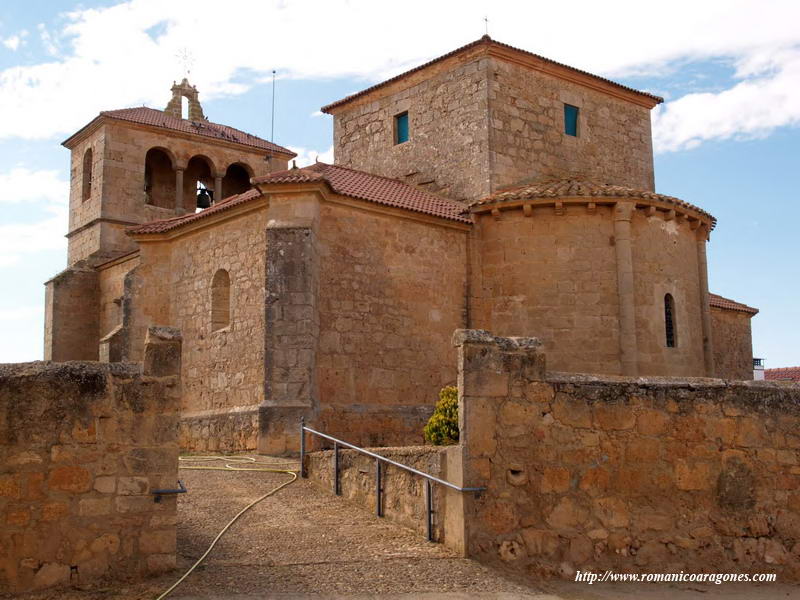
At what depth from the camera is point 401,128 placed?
2381 centimetres

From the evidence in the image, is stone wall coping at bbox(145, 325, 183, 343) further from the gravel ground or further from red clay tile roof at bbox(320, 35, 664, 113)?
red clay tile roof at bbox(320, 35, 664, 113)

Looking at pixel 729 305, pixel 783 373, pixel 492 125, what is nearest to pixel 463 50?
pixel 492 125

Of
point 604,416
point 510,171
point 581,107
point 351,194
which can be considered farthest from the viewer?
point 581,107

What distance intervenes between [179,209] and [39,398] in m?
23.6

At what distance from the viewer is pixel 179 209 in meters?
30.3

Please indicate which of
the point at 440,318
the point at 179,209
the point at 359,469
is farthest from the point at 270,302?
the point at 179,209

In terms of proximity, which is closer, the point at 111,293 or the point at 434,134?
the point at 434,134

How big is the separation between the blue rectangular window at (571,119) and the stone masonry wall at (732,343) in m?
7.69

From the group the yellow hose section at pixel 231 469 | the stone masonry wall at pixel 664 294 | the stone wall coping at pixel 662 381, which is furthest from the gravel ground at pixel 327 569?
the stone masonry wall at pixel 664 294

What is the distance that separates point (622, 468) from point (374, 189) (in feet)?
37.6

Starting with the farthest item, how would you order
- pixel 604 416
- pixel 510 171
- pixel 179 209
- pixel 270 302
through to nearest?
1. pixel 179 209
2. pixel 510 171
3. pixel 270 302
4. pixel 604 416

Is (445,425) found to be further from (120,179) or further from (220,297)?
(120,179)

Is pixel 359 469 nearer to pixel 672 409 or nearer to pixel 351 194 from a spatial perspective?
pixel 672 409

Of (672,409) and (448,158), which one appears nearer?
(672,409)
